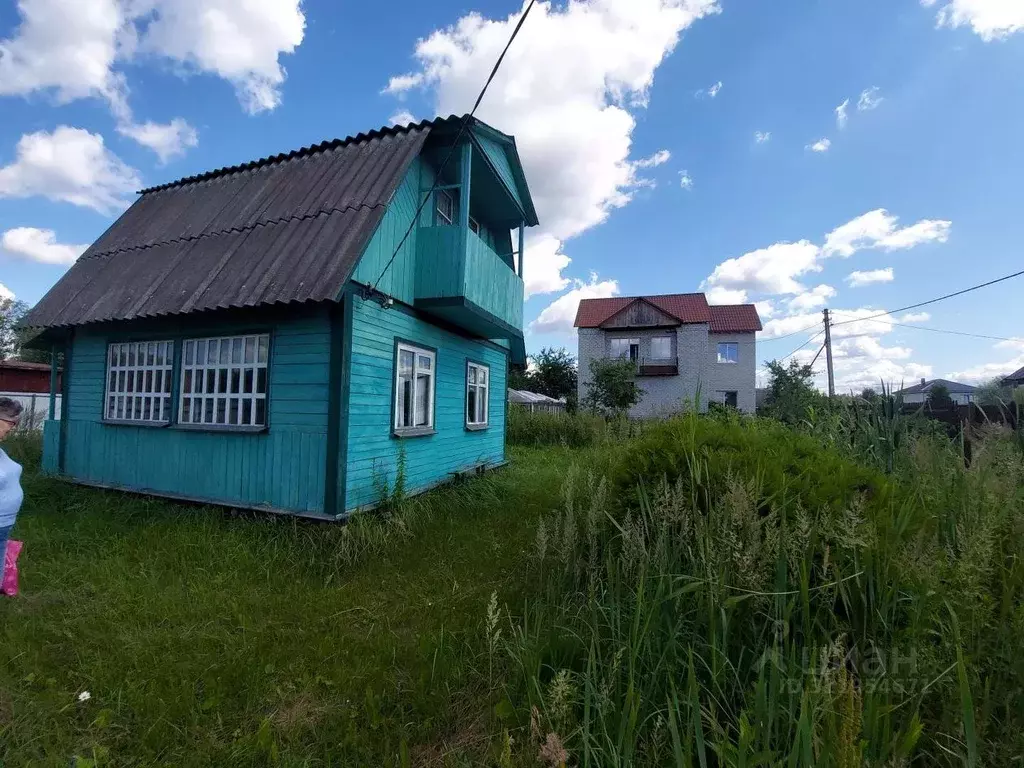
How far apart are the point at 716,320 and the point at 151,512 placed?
3192 centimetres

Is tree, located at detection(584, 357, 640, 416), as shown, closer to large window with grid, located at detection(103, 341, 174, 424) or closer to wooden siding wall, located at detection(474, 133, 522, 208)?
wooden siding wall, located at detection(474, 133, 522, 208)

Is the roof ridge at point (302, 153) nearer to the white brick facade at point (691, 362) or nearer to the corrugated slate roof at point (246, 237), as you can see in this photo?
the corrugated slate roof at point (246, 237)

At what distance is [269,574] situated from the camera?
4.70 metres

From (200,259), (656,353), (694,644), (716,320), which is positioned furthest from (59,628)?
(716,320)

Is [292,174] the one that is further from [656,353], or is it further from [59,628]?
[656,353]

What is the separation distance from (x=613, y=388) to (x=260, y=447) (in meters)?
17.0

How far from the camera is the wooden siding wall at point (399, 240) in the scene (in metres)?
6.16

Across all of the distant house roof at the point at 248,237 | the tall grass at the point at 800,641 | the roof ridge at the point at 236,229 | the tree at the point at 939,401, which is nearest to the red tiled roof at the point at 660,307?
the tree at the point at 939,401

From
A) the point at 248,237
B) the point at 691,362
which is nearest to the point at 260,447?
the point at 248,237

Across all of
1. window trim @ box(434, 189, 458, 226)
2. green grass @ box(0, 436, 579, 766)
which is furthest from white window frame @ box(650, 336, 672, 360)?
green grass @ box(0, 436, 579, 766)

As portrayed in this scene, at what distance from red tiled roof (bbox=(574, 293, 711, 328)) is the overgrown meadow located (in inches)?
1016

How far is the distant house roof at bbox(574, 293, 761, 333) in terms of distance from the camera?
29938 mm

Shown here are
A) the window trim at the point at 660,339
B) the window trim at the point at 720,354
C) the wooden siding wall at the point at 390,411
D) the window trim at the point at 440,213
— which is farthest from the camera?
the window trim at the point at 720,354

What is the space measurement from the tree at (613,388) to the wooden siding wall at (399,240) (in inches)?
580
